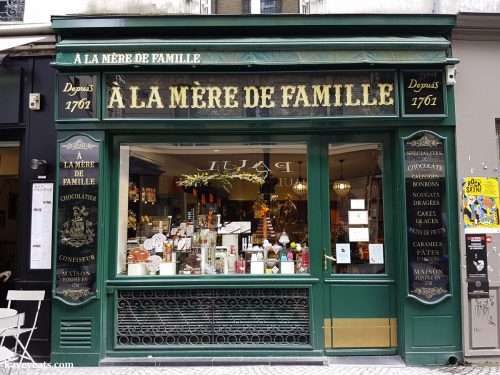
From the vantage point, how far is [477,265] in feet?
18.8

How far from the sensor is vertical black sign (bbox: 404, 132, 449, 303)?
5.70 meters

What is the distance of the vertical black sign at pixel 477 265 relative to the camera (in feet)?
18.7

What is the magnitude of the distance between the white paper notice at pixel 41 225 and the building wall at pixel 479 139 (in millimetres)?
5642

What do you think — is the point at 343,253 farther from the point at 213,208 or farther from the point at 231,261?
the point at 213,208

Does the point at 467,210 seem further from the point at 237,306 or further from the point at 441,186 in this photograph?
the point at 237,306

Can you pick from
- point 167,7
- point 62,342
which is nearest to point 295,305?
point 62,342

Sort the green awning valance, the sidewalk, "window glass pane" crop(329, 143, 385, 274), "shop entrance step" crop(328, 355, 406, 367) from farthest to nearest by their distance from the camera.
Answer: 1. "window glass pane" crop(329, 143, 385, 274)
2. the green awning valance
3. "shop entrance step" crop(328, 355, 406, 367)
4. the sidewalk

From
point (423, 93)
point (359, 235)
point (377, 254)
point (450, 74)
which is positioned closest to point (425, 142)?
point (423, 93)

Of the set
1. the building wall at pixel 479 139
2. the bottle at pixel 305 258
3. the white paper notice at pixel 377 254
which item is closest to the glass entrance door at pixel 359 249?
the white paper notice at pixel 377 254

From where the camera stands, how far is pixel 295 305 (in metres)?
5.94

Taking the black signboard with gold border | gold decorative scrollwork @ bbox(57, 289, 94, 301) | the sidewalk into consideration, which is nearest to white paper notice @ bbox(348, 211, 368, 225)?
the sidewalk

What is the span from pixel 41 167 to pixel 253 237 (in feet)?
10.3

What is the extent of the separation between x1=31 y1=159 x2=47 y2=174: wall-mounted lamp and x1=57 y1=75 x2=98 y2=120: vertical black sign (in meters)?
0.66

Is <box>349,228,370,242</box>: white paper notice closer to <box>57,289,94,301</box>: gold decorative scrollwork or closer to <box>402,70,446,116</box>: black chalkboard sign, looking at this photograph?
<box>402,70,446,116</box>: black chalkboard sign
